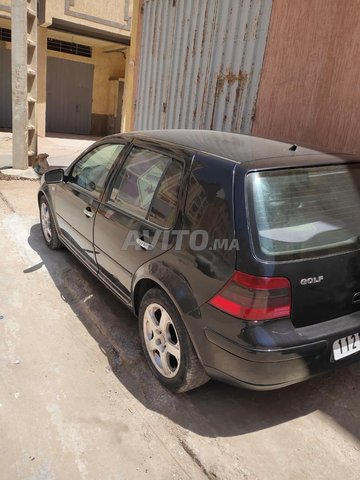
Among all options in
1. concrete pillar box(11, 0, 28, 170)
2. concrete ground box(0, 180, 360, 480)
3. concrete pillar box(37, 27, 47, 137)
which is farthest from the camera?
concrete pillar box(37, 27, 47, 137)

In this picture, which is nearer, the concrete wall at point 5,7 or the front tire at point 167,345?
the front tire at point 167,345

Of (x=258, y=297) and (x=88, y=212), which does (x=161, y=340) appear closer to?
(x=258, y=297)

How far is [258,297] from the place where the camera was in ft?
6.68

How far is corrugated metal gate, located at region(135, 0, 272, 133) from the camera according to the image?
16.2 feet

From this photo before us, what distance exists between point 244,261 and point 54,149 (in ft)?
37.9

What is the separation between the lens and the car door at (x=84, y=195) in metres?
3.46

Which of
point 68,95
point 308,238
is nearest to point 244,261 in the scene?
point 308,238

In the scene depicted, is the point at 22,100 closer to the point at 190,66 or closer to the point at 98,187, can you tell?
the point at 190,66

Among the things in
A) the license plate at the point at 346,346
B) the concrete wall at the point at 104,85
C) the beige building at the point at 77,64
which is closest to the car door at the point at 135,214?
the license plate at the point at 346,346

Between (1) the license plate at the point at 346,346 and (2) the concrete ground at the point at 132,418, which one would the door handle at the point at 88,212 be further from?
(1) the license plate at the point at 346,346

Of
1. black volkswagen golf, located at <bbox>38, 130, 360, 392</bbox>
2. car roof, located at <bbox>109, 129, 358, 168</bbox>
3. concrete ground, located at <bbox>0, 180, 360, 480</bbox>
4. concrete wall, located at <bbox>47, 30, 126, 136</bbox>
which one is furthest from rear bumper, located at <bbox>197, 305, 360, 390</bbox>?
concrete wall, located at <bbox>47, 30, 126, 136</bbox>

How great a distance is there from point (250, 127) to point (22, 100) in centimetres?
513

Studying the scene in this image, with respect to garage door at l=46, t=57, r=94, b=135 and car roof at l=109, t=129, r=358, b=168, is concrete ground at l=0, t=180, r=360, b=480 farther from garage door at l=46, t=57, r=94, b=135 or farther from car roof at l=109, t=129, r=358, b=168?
garage door at l=46, t=57, r=94, b=135

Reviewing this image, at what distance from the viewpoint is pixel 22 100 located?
8.02 meters
